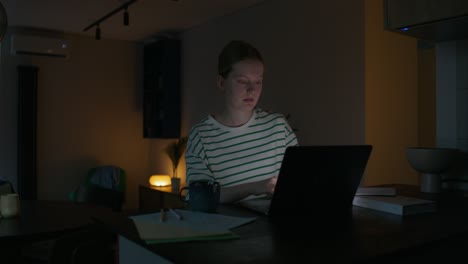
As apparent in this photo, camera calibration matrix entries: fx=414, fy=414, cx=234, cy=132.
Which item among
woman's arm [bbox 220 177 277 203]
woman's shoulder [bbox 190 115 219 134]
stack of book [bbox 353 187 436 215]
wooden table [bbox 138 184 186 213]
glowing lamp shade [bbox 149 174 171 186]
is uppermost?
woman's shoulder [bbox 190 115 219 134]

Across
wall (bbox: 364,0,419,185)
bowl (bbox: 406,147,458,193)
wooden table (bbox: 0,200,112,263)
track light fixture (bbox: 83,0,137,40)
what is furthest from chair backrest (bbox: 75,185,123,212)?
bowl (bbox: 406,147,458,193)

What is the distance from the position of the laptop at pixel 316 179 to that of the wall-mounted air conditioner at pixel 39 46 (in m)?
4.77

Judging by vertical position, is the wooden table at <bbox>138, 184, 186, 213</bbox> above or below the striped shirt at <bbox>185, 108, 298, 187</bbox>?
below

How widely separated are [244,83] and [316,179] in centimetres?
60

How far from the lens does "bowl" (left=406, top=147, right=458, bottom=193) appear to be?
1.76 metres

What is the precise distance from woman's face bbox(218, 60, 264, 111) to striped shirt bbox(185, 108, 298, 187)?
0.13 meters

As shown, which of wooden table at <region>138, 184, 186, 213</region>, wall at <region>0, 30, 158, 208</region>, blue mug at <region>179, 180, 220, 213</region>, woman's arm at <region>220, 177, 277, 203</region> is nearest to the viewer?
blue mug at <region>179, 180, 220, 213</region>

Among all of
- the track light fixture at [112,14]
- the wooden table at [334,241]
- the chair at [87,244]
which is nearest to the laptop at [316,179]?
the wooden table at [334,241]

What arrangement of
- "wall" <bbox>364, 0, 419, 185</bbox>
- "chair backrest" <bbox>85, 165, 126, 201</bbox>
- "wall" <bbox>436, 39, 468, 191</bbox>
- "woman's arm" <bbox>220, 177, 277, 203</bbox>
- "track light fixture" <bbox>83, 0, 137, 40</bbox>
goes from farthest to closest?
"chair backrest" <bbox>85, 165, 126, 201</bbox> → "track light fixture" <bbox>83, 0, 137, 40</bbox> → "wall" <bbox>364, 0, 419, 185</bbox> → "wall" <bbox>436, 39, 468, 191</bbox> → "woman's arm" <bbox>220, 177, 277, 203</bbox>

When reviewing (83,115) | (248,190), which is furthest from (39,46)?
(248,190)

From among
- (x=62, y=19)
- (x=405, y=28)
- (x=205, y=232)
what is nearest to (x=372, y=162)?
(x=405, y=28)

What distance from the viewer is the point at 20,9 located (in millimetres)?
4523

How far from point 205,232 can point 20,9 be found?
14.8ft

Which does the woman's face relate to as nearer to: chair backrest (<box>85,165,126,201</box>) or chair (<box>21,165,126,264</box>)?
chair (<box>21,165,126,264</box>)
